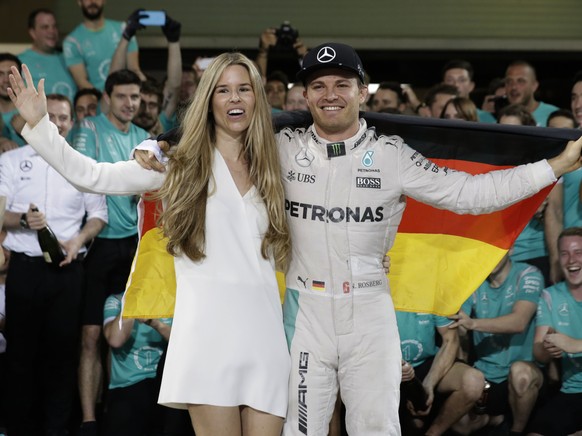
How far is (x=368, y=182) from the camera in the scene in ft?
13.5

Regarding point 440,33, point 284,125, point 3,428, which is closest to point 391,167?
point 284,125

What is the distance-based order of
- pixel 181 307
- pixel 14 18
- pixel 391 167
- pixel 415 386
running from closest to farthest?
pixel 181 307, pixel 391 167, pixel 415 386, pixel 14 18

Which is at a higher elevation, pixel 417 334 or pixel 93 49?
pixel 93 49

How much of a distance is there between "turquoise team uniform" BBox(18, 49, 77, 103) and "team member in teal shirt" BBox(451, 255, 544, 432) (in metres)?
3.84

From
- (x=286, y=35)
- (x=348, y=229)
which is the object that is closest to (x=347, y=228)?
(x=348, y=229)

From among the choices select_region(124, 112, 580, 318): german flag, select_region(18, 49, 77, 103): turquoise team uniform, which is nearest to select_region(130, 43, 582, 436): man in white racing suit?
select_region(124, 112, 580, 318): german flag

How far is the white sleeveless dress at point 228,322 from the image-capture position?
382cm

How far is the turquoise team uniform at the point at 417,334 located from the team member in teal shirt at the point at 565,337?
0.61 metres

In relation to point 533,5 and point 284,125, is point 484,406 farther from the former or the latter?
point 533,5

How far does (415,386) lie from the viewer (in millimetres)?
5848

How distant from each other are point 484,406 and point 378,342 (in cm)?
235

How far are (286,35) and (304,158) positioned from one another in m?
4.32

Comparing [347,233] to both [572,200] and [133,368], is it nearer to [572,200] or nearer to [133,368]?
[133,368]

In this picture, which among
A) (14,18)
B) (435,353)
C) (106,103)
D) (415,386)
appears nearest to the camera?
(415,386)
